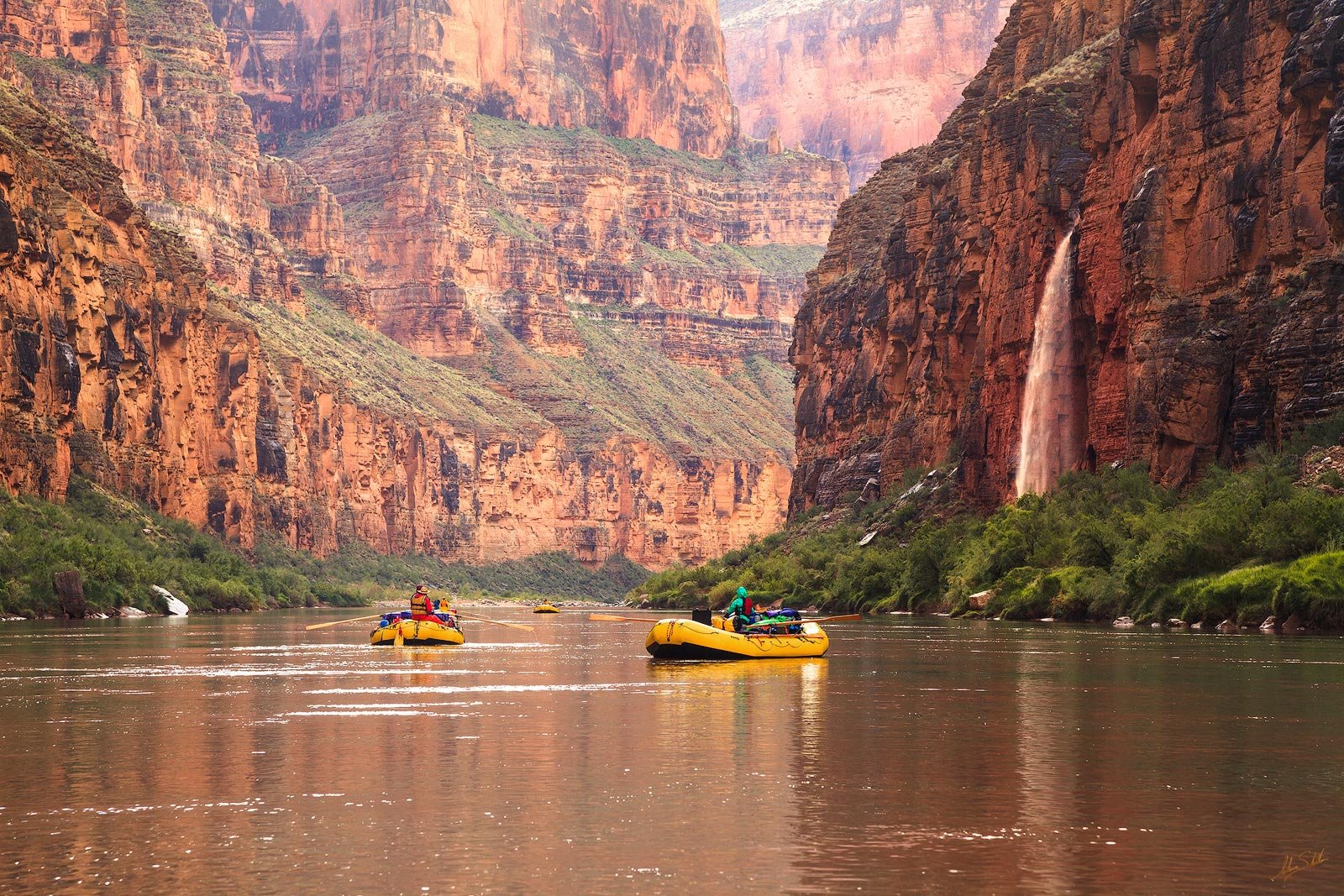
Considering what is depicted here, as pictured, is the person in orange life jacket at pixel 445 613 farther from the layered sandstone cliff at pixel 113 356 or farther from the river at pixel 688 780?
the layered sandstone cliff at pixel 113 356

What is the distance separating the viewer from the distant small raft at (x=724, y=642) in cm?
5219

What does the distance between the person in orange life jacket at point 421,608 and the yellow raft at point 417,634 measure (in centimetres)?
41

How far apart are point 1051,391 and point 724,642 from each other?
48.7 m

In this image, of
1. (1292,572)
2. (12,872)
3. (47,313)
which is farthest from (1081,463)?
(12,872)

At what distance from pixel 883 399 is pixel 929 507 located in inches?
1117

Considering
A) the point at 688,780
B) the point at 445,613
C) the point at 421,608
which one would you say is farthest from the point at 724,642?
the point at 688,780

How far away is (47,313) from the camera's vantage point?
392 feet

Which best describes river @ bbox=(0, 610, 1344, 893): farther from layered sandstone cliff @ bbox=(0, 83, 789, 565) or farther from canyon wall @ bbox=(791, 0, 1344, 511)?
layered sandstone cliff @ bbox=(0, 83, 789, 565)

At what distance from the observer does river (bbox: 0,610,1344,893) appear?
63.1 ft

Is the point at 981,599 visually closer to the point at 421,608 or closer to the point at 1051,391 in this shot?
the point at 1051,391

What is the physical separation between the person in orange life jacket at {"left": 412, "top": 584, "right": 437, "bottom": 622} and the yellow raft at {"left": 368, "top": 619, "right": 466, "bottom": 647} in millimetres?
413
